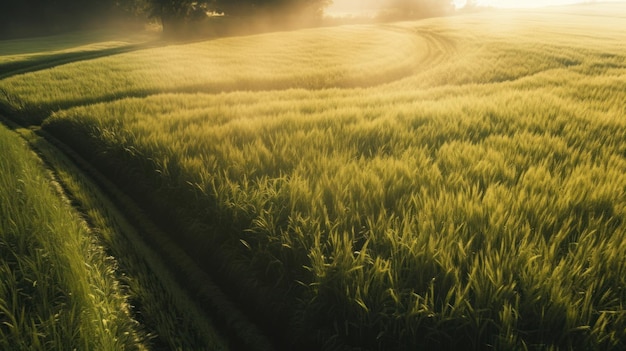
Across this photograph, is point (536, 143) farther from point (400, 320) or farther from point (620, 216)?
point (400, 320)

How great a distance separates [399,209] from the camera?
221 centimetres

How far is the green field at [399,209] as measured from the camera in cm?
143

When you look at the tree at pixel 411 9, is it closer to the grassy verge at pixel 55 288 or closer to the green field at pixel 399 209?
the green field at pixel 399 209

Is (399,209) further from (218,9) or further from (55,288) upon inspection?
(218,9)

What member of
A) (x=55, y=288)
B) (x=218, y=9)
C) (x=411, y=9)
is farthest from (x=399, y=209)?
(x=411, y=9)

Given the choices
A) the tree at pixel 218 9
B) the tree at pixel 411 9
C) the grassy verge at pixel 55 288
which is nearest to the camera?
the grassy verge at pixel 55 288

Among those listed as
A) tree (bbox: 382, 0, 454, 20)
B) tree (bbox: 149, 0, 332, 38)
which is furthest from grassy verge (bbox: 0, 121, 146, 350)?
tree (bbox: 382, 0, 454, 20)

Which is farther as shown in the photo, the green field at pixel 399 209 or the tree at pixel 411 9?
the tree at pixel 411 9

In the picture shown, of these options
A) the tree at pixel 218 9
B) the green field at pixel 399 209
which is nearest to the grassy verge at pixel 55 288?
the green field at pixel 399 209

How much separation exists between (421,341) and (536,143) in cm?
289

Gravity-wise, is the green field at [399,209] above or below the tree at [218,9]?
below

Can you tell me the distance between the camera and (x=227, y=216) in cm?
238

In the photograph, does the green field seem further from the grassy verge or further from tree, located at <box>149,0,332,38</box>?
tree, located at <box>149,0,332,38</box>

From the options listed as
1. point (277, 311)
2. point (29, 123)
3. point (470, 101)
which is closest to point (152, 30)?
point (29, 123)
